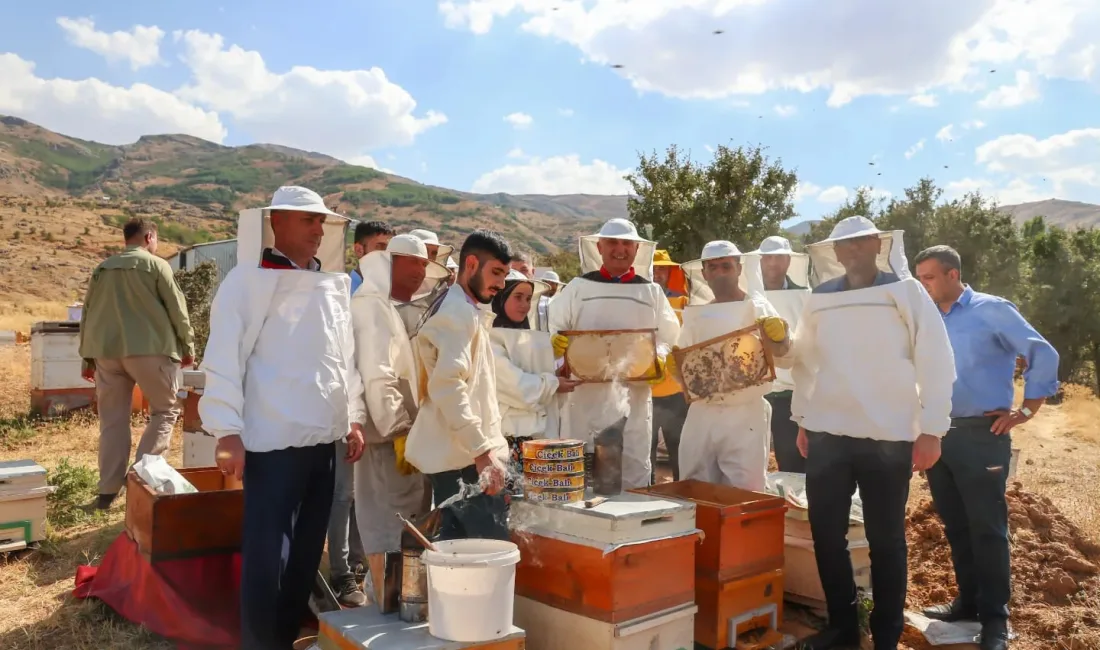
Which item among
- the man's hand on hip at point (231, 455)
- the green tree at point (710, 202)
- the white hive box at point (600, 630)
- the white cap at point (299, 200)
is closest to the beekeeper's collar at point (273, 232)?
the white cap at point (299, 200)

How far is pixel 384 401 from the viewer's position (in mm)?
4195

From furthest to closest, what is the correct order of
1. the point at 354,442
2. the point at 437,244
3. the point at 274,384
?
the point at 437,244 → the point at 354,442 → the point at 274,384

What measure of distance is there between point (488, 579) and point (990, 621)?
3.20 metres

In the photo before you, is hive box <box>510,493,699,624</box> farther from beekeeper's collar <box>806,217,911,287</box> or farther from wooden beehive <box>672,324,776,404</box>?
beekeeper's collar <box>806,217,911,287</box>

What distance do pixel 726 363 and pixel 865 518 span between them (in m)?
1.15

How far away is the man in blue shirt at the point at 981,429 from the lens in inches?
167

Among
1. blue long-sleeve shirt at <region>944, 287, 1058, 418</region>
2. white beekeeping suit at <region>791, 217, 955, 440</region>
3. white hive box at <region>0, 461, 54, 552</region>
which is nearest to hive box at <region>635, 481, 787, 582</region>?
white beekeeping suit at <region>791, 217, 955, 440</region>

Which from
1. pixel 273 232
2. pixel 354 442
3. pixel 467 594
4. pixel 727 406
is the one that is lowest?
pixel 467 594

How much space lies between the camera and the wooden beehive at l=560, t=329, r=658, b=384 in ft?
15.8

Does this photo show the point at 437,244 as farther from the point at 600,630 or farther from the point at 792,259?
the point at 600,630

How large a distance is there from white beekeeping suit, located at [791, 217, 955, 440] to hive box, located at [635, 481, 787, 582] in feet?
1.74

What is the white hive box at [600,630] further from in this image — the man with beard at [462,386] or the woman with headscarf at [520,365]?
the woman with headscarf at [520,365]

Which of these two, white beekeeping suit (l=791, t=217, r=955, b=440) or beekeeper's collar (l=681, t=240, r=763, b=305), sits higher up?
beekeeper's collar (l=681, t=240, r=763, b=305)

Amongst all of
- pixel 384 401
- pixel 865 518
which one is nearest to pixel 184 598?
pixel 384 401
